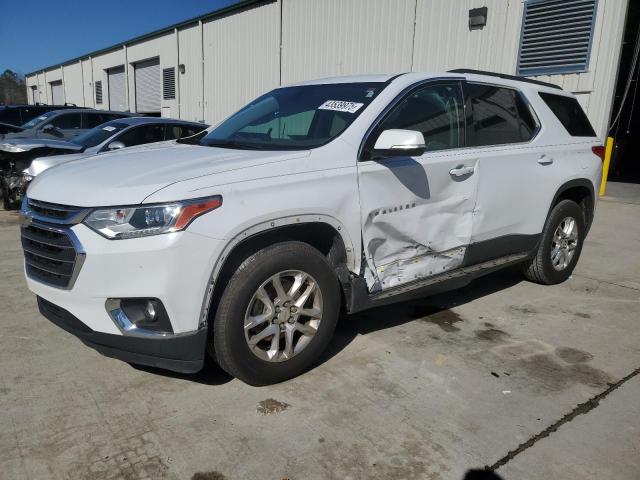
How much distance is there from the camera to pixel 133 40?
24781 mm

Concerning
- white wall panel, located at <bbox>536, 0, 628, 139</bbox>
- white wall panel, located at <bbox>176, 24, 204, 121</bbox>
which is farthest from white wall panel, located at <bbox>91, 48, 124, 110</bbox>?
white wall panel, located at <bbox>536, 0, 628, 139</bbox>

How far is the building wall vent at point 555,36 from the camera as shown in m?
9.13

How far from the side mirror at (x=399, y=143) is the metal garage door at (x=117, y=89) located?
26835mm

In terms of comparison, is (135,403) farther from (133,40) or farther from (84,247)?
(133,40)

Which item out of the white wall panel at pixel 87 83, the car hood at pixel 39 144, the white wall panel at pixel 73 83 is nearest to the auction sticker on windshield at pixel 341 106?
the car hood at pixel 39 144

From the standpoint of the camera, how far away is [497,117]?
13.9ft

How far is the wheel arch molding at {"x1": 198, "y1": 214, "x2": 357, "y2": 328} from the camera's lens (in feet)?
8.80

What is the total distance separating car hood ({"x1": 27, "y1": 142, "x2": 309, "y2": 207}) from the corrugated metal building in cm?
821

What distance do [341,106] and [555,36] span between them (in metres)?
7.65

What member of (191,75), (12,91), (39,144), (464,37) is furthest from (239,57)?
(12,91)

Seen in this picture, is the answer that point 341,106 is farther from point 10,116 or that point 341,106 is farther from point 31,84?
point 31,84

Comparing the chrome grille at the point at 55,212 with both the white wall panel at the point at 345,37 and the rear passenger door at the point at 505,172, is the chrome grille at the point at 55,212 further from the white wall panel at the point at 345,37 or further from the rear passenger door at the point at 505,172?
the white wall panel at the point at 345,37

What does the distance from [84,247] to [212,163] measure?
2.60 ft

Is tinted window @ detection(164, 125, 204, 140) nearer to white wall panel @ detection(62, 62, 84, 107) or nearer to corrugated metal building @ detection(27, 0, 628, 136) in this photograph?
corrugated metal building @ detection(27, 0, 628, 136)
